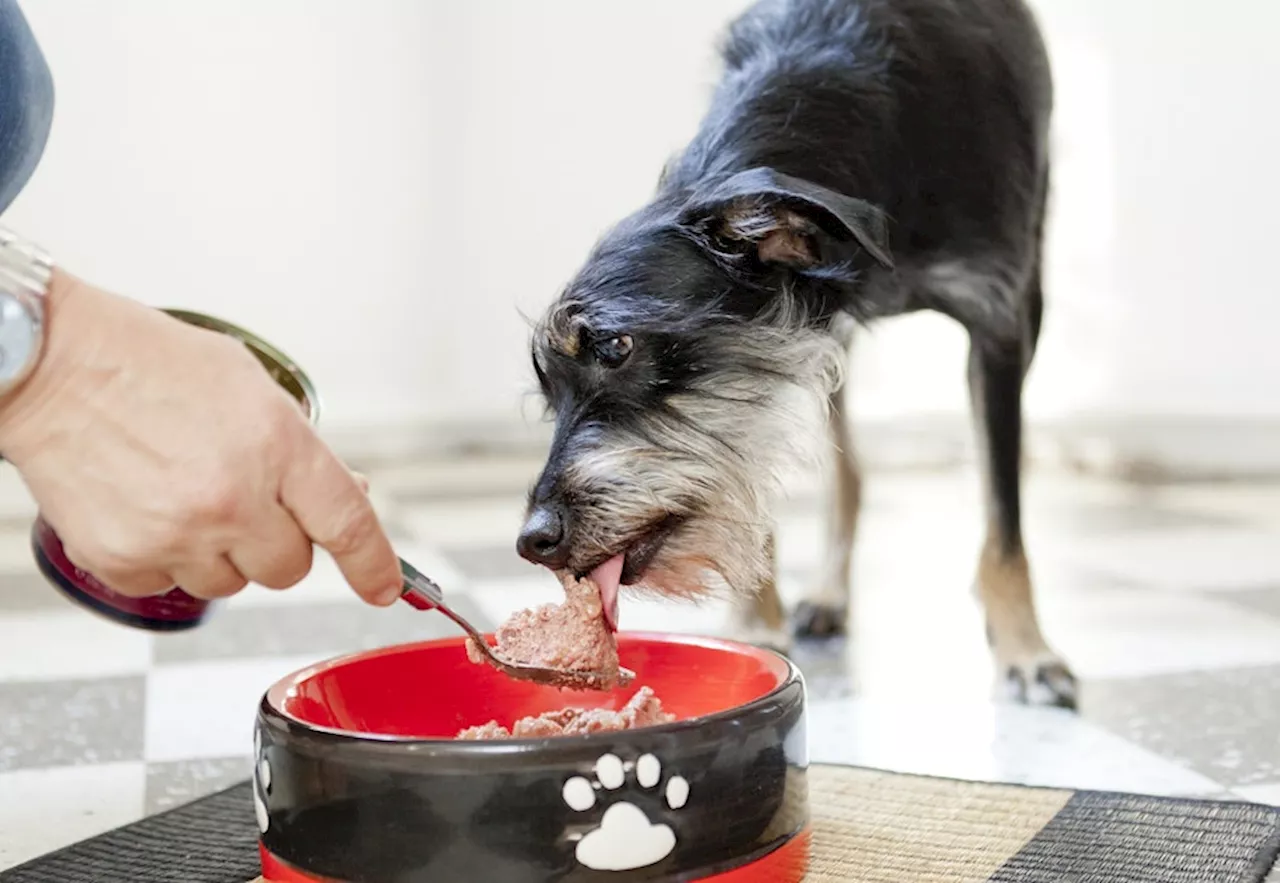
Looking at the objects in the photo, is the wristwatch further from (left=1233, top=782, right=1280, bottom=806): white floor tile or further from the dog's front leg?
the dog's front leg

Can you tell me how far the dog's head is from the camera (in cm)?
131

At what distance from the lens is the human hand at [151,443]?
27.0 inches

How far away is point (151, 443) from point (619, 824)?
325mm

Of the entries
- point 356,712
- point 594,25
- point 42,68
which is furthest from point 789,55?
point 594,25

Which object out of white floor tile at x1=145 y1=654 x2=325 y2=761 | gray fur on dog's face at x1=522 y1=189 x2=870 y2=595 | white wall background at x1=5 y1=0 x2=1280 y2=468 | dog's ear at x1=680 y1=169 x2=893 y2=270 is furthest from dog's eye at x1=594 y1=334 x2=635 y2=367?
white wall background at x1=5 y1=0 x2=1280 y2=468

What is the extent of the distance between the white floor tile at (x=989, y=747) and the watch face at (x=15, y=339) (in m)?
0.83

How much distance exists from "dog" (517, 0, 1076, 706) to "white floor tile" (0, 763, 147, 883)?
0.41 metres

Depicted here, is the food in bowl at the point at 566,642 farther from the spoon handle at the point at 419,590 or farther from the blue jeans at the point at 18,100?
the blue jeans at the point at 18,100

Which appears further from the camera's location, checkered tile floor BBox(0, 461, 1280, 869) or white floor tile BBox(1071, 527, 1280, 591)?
white floor tile BBox(1071, 527, 1280, 591)

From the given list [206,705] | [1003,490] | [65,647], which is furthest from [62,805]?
[1003,490]

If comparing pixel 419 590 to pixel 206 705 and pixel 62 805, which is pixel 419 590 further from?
pixel 206 705

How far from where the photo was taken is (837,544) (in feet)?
6.79

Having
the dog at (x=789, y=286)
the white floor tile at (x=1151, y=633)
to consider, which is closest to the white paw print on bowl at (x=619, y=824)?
the dog at (x=789, y=286)

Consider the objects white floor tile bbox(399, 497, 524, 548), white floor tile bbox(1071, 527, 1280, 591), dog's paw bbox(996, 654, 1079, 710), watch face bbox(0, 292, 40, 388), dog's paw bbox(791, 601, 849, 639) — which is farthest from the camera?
white floor tile bbox(399, 497, 524, 548)
